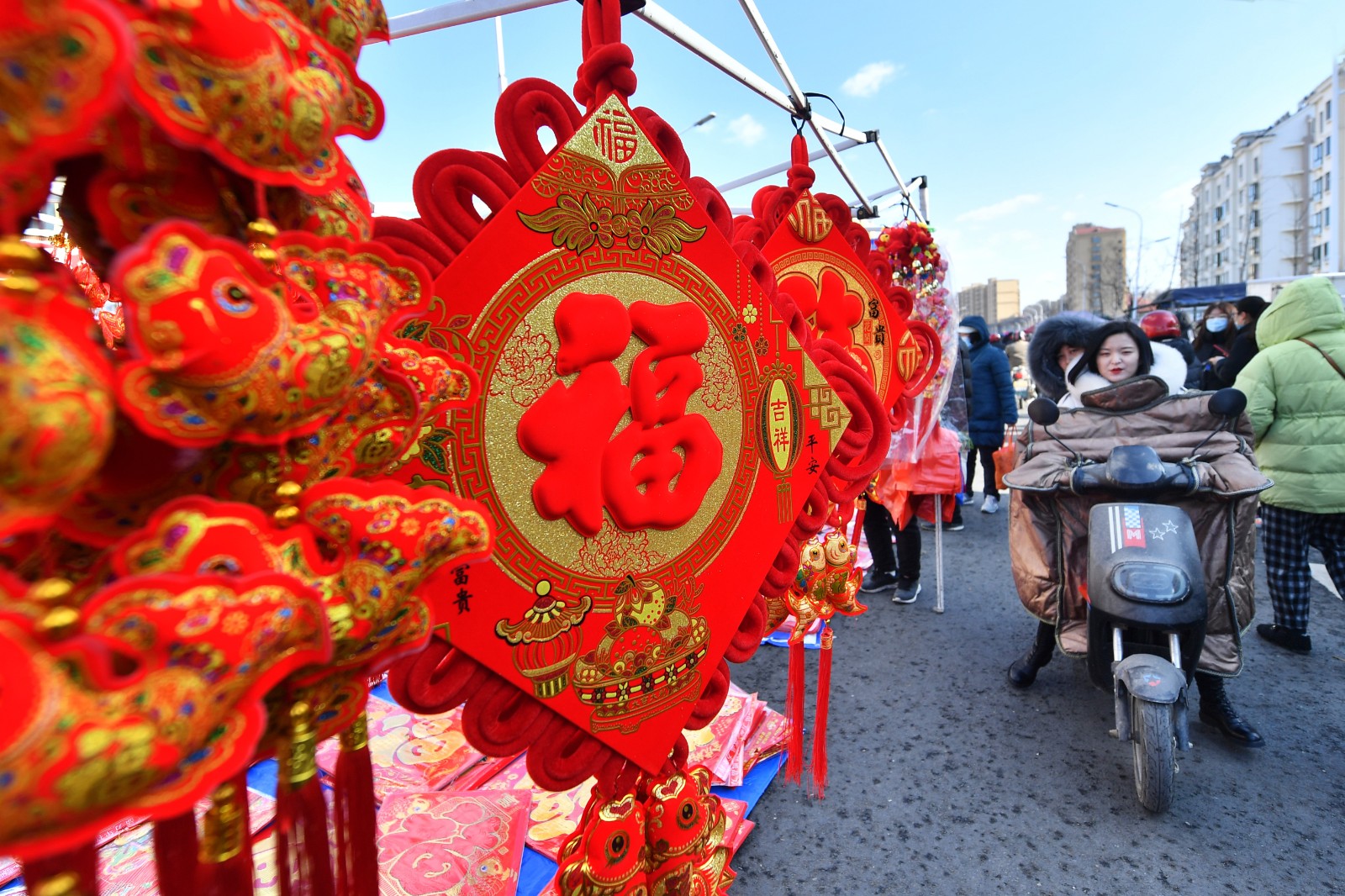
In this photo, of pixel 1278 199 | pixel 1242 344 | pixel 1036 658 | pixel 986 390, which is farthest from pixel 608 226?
pixel 1278 199

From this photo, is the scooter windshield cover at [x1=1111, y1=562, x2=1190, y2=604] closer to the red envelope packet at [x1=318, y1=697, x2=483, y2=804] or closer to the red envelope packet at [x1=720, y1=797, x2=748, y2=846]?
the red envelope packet at [x1=720, y1=797, x2=748, y2=846]

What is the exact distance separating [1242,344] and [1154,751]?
3.18m

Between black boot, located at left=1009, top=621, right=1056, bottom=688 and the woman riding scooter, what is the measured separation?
0.18m

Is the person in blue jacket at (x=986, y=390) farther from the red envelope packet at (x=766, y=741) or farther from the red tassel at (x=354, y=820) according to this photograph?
the red tassel at (x=354, y=820)

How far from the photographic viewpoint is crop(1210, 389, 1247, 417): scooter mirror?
6.36 feet

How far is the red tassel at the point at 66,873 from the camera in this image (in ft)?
1.20

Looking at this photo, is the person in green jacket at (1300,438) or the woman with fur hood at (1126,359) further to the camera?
the person in green jacket at (1300,438)

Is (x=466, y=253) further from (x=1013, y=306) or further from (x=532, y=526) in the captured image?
(x=1013, y=306)

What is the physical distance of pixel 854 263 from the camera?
4.68 ft

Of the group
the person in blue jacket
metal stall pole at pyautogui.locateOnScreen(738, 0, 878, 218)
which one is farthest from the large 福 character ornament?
the person in blue jacket

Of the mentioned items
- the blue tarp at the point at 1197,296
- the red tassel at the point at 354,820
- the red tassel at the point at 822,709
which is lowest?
the red tassel at the point at 822,709

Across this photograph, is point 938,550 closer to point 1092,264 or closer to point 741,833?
point 741,833

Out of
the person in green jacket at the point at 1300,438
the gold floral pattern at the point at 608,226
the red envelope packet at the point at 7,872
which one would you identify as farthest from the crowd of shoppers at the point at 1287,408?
the red envelope packet at the point at 7,872

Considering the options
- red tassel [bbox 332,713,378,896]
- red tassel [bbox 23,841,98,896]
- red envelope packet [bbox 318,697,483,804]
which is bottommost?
red envelope packet [bbox 318,697,483,804]
